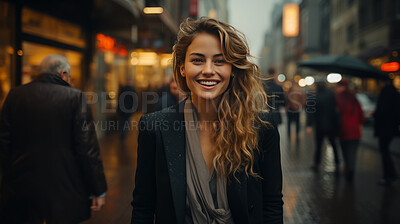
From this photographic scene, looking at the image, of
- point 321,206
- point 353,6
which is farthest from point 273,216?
point 353,6

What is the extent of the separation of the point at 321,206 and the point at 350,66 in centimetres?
381

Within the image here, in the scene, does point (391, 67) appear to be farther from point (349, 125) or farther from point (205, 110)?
point (205, 110)

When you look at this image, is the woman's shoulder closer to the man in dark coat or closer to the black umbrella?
the man in dark coat

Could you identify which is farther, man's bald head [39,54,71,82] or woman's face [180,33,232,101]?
man's bald head [39,54,71,82]

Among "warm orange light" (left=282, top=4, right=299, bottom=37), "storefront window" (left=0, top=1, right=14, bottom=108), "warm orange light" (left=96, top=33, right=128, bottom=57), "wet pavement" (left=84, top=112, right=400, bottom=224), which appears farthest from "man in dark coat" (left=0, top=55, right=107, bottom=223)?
"warm orange light" (left=282, top=4, right=299, bottom=37)

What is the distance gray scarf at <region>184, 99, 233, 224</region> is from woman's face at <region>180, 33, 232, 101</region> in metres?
0.29

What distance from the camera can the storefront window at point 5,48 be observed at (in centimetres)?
719

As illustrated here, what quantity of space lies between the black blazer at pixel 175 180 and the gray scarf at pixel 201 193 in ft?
0.13

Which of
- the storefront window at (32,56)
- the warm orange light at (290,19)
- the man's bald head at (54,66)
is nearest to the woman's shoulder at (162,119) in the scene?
the man's bald head at (54,66)

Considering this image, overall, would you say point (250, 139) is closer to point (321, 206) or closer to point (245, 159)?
point (245, 159)

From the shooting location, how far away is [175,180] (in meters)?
1.86

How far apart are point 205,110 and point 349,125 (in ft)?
20.6

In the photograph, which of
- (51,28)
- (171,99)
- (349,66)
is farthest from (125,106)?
(349,66)

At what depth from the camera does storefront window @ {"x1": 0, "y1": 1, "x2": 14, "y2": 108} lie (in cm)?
719
